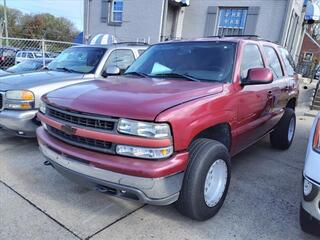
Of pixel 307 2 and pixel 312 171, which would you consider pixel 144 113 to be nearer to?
pixel 312 171

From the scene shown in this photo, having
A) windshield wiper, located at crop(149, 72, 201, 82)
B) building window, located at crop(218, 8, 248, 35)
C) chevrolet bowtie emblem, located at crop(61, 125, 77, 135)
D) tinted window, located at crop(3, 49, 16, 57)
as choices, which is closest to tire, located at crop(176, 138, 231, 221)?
windshield wiper, located at crop(149, 72, 201, 82)

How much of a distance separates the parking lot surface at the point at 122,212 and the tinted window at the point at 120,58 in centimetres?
238

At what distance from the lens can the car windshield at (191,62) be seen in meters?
3.37

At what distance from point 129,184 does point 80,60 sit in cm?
389

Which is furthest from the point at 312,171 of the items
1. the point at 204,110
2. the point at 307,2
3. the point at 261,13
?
the point at 307,2

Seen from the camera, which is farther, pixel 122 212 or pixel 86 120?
pixel 122 212

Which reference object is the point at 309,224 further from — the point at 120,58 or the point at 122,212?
the point at 120,58

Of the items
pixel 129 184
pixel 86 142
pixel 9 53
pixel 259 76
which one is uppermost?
pixel 259 76

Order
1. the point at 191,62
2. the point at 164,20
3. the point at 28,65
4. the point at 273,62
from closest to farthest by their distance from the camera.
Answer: the point at 191,62 → the point at 273,62 → the point at 28,65 → the point at 164,20

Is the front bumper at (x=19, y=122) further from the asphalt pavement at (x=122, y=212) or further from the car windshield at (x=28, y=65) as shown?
the car windshield at (x=28, y=65)

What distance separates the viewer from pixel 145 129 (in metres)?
2.34

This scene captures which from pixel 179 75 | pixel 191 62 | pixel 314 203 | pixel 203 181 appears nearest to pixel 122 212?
pixel 203 181

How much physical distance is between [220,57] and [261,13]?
9.65 metres

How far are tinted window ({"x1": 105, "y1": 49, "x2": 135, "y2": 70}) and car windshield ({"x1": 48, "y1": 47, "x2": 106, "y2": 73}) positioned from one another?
19 cm
